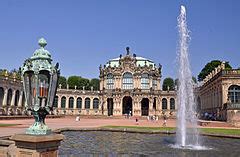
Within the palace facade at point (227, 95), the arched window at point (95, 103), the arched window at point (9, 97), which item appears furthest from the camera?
the arched window at point (95, 103)

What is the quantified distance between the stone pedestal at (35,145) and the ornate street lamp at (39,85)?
291 millimetres

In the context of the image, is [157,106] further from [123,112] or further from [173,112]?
[123,112]

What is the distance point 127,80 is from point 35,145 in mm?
94901

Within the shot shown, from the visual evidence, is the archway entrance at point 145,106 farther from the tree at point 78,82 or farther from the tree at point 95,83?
the tree at point 95,83

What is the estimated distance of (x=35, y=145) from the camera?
767 cm

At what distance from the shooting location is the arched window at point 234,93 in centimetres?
5680

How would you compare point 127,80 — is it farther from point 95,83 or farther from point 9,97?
point 95,83

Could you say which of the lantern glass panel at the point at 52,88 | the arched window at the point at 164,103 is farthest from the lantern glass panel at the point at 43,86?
the arched window at the point at 164,103

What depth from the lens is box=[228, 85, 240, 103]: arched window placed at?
186ft

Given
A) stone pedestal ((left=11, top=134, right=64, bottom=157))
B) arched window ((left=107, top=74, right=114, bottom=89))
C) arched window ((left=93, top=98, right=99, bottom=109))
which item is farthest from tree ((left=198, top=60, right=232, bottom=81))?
stone pedestal ((left=11, top=134, right=64, bottom=157))

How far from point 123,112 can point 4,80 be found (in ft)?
146

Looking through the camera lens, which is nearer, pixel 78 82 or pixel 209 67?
pixel 209 67

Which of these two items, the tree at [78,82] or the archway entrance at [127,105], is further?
the tree at [78,82]

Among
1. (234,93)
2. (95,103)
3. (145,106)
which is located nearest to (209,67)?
(145,106)
